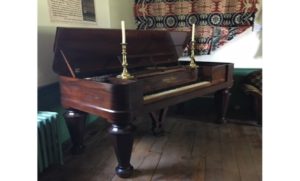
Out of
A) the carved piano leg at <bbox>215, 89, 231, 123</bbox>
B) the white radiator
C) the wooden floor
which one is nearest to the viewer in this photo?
the white radiator

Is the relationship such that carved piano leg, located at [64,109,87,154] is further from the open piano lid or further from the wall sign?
the wall sign

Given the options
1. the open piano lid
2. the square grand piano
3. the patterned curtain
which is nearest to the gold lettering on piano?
the square grand piano

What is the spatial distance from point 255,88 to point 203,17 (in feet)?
3.28

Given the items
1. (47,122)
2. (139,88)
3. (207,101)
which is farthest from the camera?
(207,101)

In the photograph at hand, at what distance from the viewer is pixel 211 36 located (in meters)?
3.13

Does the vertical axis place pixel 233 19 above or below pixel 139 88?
above

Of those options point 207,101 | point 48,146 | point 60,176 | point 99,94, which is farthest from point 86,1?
point 207,101

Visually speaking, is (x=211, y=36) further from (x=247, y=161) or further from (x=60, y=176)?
(x=60, y=176)

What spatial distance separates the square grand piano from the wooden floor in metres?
0.16

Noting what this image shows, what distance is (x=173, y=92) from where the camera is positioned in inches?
82.0

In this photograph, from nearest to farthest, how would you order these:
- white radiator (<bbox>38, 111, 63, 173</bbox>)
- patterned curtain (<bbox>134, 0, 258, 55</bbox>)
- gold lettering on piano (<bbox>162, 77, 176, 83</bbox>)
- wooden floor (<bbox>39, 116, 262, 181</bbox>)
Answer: white radiator (<bbox>38, 111, 63, 173</bbox>), wooden floor (<bbox>39, 116, 262, 181</bbox>), gold lettering on piano (<bbox>162, 77, 176, 83</bbox>), patterned curtain (<bbox>134, 0, 258, 55</bbox>)

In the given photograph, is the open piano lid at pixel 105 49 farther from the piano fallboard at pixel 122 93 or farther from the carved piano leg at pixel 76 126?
the carved piano leg at pixel 76 126

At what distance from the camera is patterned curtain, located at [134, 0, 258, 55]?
2969 mm

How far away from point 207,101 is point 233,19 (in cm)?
102
